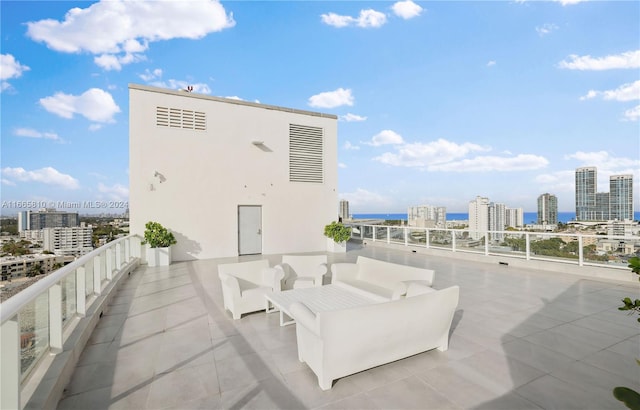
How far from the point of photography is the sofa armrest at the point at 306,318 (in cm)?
236

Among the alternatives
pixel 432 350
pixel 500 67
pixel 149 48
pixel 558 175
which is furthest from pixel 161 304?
pixel 558 175

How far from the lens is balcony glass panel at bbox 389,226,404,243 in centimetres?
1152

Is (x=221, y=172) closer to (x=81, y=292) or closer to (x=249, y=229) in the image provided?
(x=249, y=229)

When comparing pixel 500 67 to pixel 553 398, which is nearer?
pixel 553 398

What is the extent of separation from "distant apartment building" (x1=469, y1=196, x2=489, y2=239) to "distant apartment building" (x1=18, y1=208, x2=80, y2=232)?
1055cm

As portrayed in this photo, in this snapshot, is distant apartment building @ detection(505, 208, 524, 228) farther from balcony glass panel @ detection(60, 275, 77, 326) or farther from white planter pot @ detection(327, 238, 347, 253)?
balcony glass panel @ detection(60, 275, 77, 326)

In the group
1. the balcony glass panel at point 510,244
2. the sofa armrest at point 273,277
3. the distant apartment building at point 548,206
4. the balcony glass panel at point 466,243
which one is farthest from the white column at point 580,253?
the distant apartment building at point 548,206

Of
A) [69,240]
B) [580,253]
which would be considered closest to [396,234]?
[580,253]

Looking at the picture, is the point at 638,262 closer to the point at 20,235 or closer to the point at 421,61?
the point at 20,235

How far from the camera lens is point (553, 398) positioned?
221 centimetres

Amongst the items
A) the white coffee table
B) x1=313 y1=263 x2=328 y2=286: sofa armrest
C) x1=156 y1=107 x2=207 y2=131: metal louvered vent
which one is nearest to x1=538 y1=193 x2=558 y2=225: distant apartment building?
x1=313 y1=263 x2=328 y2=286: sofa armrest

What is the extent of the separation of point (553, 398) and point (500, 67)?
45.9ft

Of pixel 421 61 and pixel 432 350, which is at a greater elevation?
pixel 421 61

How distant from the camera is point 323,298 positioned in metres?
3.71
